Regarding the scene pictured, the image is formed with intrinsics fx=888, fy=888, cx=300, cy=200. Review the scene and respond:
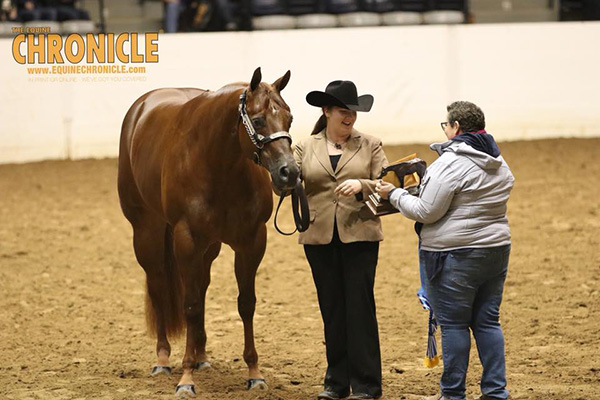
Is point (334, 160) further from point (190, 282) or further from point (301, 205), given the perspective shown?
point (190, 282)

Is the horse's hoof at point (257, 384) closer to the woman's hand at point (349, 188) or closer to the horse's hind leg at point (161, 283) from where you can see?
the horse's hind leg at point (161, 283)

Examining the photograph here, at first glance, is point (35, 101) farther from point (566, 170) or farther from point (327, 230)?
point (327, 230)

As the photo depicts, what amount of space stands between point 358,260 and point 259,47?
8147mm

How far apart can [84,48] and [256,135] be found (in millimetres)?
7839

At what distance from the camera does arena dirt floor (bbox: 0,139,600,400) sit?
5.07m

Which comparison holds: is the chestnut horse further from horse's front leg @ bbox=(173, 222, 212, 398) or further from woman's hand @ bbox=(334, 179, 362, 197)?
woman's hand @ bbox=(334, 179, 362, 197)

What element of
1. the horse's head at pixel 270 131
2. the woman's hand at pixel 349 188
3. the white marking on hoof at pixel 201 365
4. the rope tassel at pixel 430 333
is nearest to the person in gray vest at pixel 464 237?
the woman's hand at pixel 349 188

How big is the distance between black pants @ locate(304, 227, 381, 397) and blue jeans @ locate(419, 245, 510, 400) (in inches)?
14.9

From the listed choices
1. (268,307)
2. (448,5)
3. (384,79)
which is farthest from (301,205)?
(448,5)

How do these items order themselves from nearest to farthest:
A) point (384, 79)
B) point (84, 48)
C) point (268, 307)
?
point (268, 307) < point (84, 48) < point (384, 79)

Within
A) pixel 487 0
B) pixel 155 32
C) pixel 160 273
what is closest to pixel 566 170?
pixel 487 0

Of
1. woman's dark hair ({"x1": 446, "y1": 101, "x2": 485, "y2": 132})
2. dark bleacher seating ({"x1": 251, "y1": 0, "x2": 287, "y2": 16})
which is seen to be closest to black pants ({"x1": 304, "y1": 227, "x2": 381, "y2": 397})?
woman's dark hair ({"x1": 446, "y1": 101, "x2": 485, "y2": 132})

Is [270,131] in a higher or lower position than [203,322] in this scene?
higher

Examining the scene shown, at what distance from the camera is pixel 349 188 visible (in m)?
4.34
